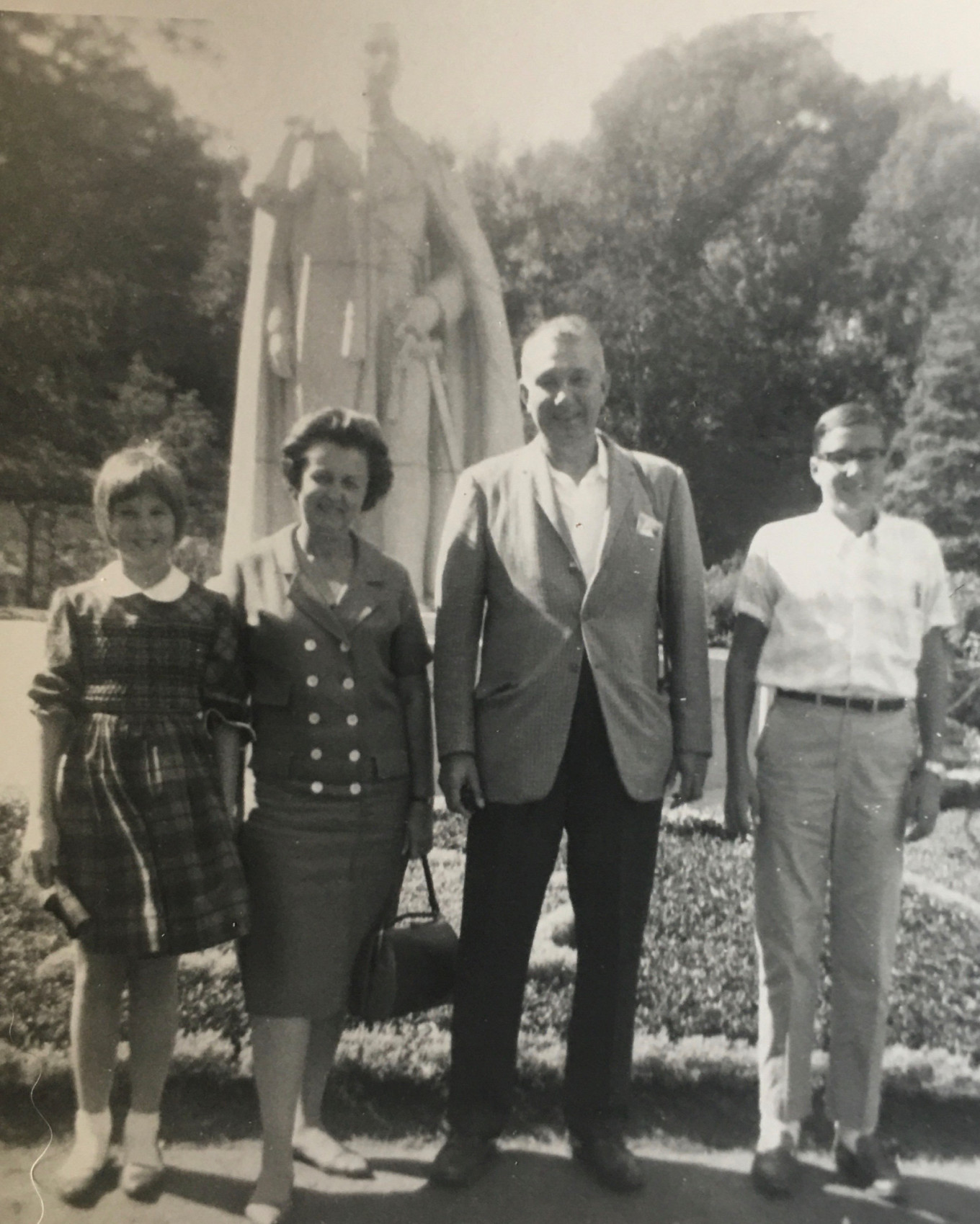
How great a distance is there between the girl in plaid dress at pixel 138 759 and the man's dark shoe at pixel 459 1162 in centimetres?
74

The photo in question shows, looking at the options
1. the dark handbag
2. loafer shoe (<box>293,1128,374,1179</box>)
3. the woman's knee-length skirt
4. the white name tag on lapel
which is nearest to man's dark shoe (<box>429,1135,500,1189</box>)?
loafer shoe (<box>293,1128,374,1179</box>)

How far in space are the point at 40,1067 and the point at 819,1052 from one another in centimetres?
206

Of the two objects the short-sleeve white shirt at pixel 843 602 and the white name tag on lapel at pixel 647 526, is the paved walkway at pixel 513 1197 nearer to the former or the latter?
the short-sleeve white shirt at pixel 843 602

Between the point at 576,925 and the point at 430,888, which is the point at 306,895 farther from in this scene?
the point at 576,925

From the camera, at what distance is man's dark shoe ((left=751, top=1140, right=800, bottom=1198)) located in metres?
2.50

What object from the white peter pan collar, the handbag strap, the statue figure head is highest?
the statue figure head

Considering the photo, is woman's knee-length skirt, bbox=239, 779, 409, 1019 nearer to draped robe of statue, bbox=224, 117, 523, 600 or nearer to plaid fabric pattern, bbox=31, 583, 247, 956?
plaid fabric pattern, bbox=31, 583, 247, 956

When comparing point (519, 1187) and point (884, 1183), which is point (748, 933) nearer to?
point (884, 1183)

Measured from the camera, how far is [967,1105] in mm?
2727

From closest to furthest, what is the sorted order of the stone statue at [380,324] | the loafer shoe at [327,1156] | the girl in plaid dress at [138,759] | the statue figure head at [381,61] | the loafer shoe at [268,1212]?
the girl in plaid dress at [138,759] → the loafer shoe at [268,1212] → the loafer shoe at [327,1156] → the statue figure head at [381,61] → the stone statue at [380,324]

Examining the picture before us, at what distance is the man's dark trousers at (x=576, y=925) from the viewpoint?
2359 mm

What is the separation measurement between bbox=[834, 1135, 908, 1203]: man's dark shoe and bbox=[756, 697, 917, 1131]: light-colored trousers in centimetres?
5

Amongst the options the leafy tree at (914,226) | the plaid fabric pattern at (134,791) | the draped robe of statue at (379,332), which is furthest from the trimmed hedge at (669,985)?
the leafy tree at (914,226)

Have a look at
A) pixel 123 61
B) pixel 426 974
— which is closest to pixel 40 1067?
pixel 426 974
